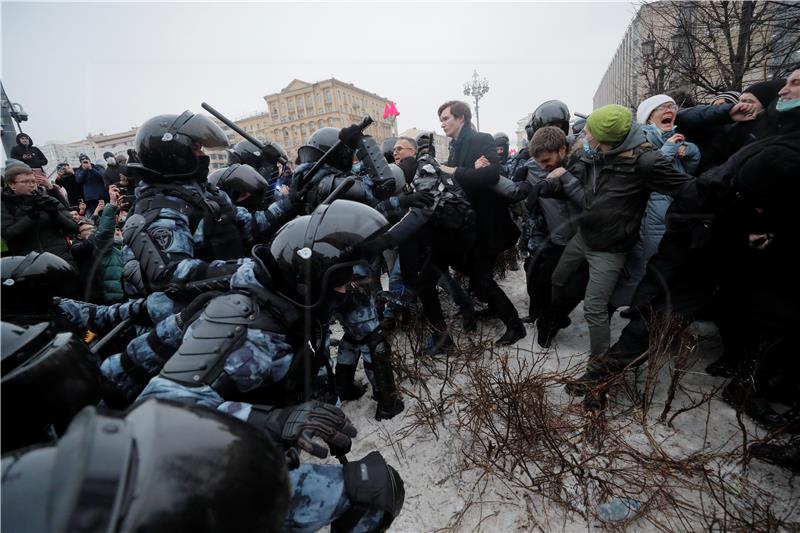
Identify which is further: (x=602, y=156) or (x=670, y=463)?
(x=602, y=156)

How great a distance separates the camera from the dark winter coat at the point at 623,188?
2418 millimetres

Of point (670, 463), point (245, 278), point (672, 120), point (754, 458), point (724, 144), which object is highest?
point (672, 120)

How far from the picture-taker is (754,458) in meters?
2.02

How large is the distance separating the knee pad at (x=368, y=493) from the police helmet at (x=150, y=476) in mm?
463

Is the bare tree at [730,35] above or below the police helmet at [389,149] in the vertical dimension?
above

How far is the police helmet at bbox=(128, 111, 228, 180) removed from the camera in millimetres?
2730

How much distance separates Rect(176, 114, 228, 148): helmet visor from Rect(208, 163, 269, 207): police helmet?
69cm

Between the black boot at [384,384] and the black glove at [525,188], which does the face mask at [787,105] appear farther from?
the black boot at [384,384]

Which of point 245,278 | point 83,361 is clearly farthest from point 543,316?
point 83,361

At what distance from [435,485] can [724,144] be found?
356cm

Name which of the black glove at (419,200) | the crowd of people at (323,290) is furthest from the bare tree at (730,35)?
the black glove at (419,200)

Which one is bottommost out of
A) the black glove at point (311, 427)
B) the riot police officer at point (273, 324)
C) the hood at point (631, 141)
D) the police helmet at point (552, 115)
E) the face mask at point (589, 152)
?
the black glove at point (311, 427)

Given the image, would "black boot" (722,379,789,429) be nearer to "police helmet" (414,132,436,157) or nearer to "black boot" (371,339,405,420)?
"black boot" (371,339,405,420)

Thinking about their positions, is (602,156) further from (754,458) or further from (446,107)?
(754,458)
